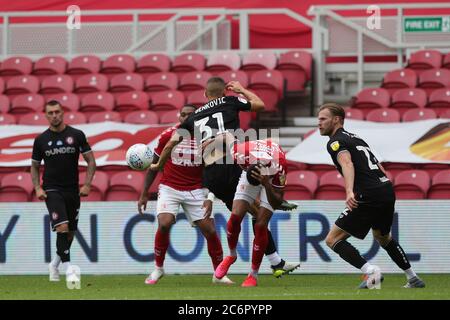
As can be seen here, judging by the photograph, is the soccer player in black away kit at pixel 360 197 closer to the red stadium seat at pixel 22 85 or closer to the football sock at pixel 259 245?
the football sock at pixel 259 245

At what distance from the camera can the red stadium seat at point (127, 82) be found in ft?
63.9

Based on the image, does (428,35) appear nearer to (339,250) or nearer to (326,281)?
(326,281)

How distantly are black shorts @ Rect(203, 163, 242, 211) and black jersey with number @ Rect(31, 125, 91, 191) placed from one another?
1629 millimetres

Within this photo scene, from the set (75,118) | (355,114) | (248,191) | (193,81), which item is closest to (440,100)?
(355,114)

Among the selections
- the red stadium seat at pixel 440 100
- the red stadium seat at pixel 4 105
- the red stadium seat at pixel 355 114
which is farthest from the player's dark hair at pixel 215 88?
the red stadium seat at pixel 4 105

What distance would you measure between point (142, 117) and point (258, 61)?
2.36 meters

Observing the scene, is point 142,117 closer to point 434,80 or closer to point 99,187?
point 99,187

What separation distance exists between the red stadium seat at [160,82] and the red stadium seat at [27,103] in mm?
1817

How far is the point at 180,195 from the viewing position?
12562 mm

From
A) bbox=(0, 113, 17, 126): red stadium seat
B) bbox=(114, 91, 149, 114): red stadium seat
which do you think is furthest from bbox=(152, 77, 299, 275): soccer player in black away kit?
bbox=(0, 113, 17, 126): red stadium seat

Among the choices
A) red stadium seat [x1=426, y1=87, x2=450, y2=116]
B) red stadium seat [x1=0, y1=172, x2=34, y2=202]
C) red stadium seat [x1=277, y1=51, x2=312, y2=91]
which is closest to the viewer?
red stadium seat [x1=0, y1=172, x2=34, y2=202]

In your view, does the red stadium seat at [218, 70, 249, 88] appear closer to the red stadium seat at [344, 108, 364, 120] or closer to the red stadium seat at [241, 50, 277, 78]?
the red stadium seat at [241, 50, 277, 78]

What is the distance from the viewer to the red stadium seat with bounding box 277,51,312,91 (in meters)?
19.0

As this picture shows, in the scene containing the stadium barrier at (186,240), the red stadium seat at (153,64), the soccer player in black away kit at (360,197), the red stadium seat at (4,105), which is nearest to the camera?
the soccer player in black away kit at (360,197)
